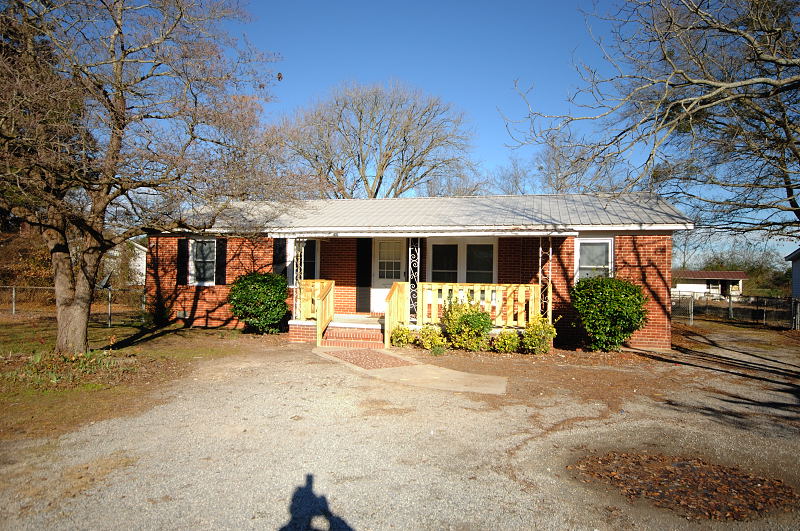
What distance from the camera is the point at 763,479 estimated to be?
4484 mm

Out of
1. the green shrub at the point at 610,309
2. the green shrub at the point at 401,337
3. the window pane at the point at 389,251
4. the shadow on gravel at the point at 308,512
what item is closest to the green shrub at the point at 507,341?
the green shrub at the point at 610,309

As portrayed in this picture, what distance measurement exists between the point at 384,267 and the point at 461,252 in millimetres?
2200

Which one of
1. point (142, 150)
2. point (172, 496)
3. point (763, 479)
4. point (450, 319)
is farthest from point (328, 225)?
point (763, 479)

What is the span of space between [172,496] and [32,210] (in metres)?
7.27

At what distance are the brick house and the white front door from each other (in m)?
0.03

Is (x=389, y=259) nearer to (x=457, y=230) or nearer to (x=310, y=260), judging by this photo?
(x=310, y=260)

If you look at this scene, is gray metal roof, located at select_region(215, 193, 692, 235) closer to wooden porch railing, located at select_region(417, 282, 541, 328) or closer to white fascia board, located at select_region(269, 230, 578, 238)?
white fascia board, located at select_region(269, 230, 578, 238)

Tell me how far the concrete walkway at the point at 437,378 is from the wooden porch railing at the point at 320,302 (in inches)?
78.6

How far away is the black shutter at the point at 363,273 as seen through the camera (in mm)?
14062

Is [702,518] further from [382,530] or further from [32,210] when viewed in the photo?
[32,210]

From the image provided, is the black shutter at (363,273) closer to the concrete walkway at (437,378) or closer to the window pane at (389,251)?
the window pane at (389,251)

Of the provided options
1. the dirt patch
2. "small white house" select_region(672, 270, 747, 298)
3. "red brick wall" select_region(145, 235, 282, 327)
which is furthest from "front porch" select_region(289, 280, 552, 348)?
"small white house" select_region(672, 270, 747, 298)

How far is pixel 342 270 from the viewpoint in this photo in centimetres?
1420

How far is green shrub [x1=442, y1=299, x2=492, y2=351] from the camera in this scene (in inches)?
429
